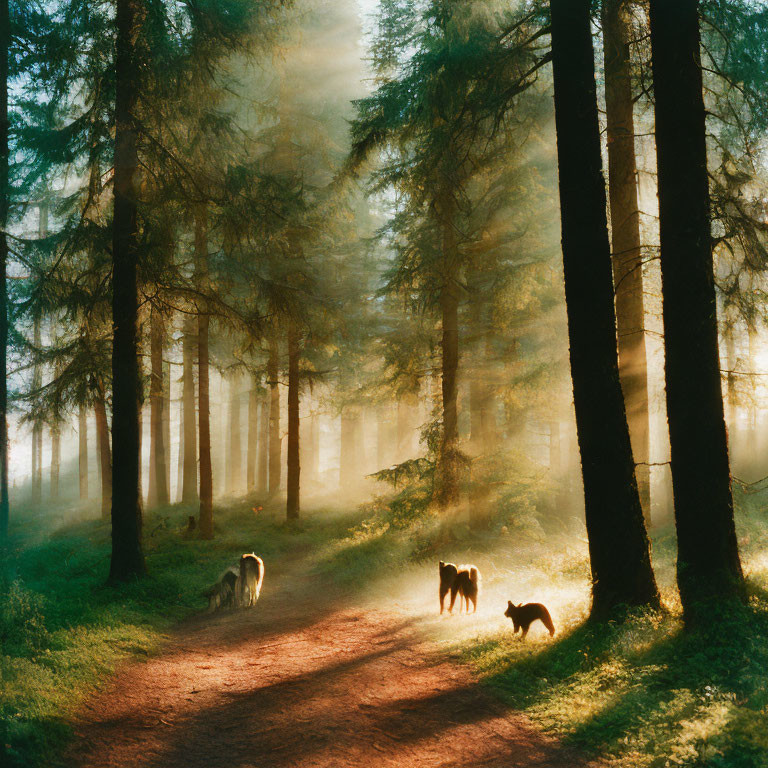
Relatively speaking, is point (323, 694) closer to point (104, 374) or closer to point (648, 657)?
point (648, 657)

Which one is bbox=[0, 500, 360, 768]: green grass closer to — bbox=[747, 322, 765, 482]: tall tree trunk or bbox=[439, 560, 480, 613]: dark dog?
bbox=[439, 560, 480, 613]: dark dog

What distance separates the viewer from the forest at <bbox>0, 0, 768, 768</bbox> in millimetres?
5227

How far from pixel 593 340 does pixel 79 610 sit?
8.07m

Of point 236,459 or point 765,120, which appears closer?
point 765,120

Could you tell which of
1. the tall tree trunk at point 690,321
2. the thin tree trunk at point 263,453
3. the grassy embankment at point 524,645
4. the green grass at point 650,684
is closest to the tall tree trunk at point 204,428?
the grassy embankment at point 524,645

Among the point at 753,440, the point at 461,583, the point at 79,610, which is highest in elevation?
the point at 753,440

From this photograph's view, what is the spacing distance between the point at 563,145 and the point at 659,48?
4.66 feet

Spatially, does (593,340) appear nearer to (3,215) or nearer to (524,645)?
(524,645)

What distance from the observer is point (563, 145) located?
6988 mm

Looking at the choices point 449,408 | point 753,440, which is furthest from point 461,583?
point 753,440

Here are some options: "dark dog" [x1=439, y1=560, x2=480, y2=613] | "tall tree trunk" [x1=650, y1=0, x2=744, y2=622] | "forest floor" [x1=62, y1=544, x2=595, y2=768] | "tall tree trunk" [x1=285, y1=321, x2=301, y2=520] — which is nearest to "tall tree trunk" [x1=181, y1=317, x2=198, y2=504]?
"tall tree trunk" [x1=285, y1=321, x2=301, y2=520]

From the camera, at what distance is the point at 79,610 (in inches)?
326

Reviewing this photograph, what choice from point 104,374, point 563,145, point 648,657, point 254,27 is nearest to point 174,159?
point 254,27

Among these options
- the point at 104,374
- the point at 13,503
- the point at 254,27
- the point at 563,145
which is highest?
the point at 254,27
